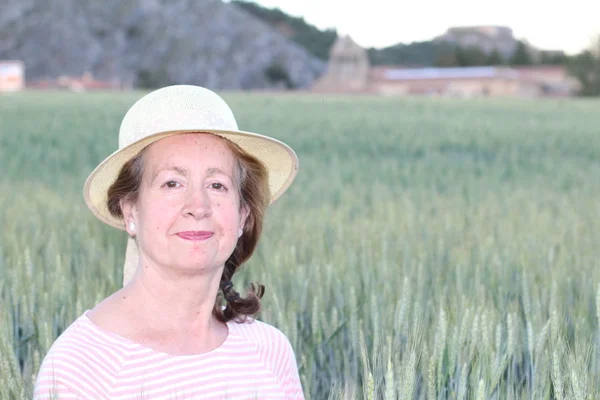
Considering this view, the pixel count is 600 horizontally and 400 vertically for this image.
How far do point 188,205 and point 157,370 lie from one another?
0.83 feet

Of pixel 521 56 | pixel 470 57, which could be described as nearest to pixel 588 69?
pixel 470 57

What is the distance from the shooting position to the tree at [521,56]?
90.6 meters

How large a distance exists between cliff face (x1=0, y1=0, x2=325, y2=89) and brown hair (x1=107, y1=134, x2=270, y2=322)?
8234 centimetres

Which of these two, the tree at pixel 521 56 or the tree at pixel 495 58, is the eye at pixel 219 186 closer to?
the tree at pixel 495 58

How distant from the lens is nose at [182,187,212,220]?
135 centimetres

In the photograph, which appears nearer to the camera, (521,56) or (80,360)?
(80,360)

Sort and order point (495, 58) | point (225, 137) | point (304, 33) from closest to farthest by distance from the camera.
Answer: point (225, 137) → point (495, 58) → point (304, 33)

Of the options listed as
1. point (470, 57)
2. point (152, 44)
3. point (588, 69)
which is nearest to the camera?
point (588, 69)

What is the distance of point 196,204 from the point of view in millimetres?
1354

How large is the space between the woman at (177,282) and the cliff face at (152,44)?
8244cm

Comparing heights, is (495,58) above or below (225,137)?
below

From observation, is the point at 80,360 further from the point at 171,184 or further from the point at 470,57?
the point at 470,57

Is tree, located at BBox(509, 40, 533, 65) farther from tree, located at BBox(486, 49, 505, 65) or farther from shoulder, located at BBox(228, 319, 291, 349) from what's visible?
shoulder, located at BBox(228, 319, 291, 349)

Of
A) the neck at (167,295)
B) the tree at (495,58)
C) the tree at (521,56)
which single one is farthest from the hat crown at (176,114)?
the tree at (521,56)
